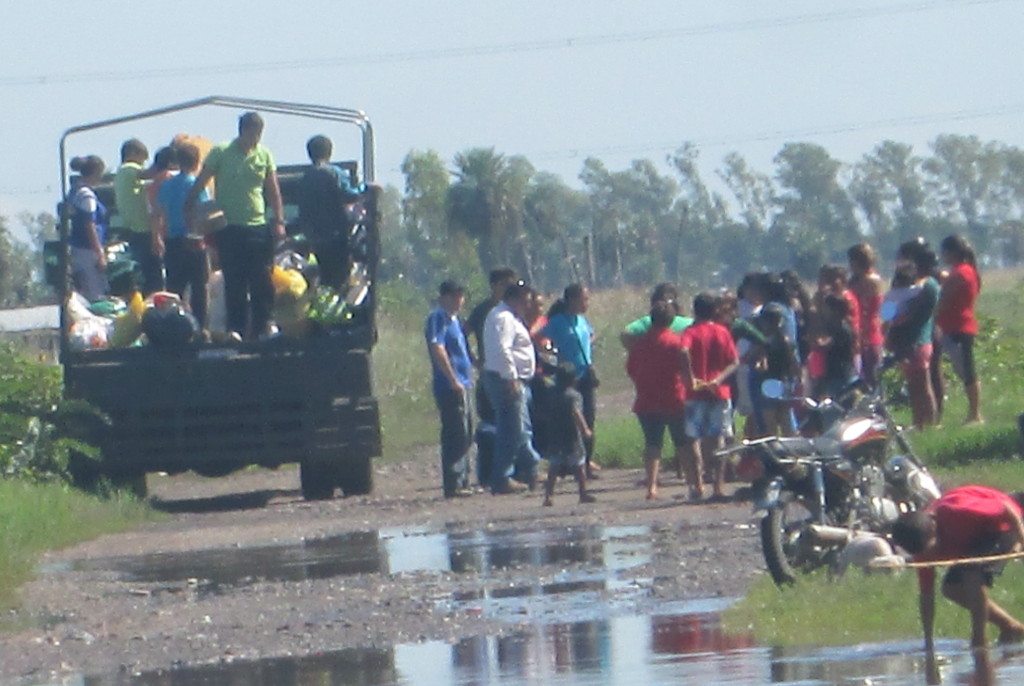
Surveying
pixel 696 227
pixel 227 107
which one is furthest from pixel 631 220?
pixel 227 107

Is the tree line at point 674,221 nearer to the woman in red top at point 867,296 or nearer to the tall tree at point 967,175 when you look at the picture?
the tall tree at point 967,175

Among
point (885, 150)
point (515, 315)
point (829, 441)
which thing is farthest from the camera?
point (885, 150)

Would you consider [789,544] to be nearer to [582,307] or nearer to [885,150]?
[582,307]

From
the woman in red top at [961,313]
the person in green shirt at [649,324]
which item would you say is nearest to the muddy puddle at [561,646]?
the person in green shirt at [649,324]

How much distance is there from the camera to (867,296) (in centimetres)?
1942

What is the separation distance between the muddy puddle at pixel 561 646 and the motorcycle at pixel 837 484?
0.54 metres

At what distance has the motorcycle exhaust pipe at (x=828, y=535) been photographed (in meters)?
12.0

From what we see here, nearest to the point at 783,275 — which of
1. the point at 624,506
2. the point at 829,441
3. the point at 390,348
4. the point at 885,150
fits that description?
the point at 624,506

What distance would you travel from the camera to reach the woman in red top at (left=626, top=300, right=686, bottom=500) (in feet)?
58.7

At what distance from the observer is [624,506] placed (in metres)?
18.0

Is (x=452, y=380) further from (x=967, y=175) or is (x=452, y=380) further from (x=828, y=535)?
(x=967, y=175)

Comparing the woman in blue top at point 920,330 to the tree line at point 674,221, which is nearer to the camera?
the woman in blue top at point 920,330

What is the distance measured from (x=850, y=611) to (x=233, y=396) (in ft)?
33.8

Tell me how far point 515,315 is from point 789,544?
735cm
